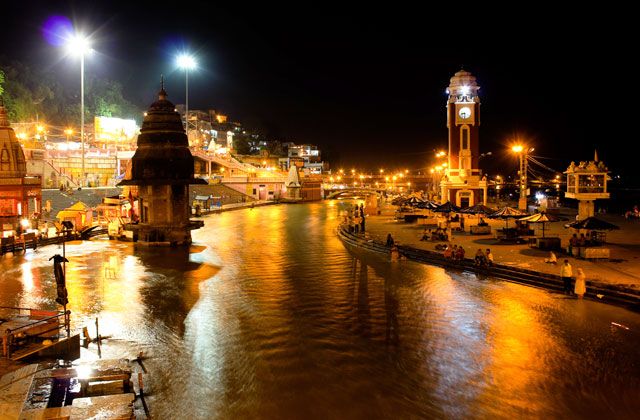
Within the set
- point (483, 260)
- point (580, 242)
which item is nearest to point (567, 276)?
point (483, 260)

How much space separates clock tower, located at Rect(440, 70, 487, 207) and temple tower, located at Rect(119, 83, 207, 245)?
30369 mm

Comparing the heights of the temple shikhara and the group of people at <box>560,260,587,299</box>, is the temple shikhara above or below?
above

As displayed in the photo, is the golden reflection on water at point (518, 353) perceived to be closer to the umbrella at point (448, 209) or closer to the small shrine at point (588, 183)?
the small shrine at point (588, 183)

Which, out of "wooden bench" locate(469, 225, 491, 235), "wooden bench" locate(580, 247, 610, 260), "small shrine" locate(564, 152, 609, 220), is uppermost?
"small shrine" locate(564, 152, 609, 220)

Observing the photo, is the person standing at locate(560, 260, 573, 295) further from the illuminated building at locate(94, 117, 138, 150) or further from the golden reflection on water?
the illuminated building at locate(94, 117, 138, 150)

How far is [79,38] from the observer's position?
41906 millimetres

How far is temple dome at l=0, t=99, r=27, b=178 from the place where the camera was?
3089 centimetres

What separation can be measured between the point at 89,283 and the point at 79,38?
1224 inches

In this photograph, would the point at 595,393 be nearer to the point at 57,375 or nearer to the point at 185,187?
the point at 57,375

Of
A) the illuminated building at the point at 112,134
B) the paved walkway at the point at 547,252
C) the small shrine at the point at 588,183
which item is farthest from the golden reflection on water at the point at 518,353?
the illuminated building at the point at 112,134

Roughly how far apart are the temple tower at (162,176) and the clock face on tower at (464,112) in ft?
105

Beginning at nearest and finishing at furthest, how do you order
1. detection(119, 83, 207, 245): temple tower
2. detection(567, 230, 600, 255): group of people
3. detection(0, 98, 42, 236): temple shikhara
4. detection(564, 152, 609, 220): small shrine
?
detection(567, 230, 600, 255): group of people
detection(119, 83, 207, 245): temple tower
detection(564, 152, 609, 220): small shrine
detection(0, 98, 42, 236): temple shikhara

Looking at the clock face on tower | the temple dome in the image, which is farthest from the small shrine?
the temple dome

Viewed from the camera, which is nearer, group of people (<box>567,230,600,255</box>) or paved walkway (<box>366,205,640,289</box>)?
paved walkway (<box>366,205,640,289</box>)
